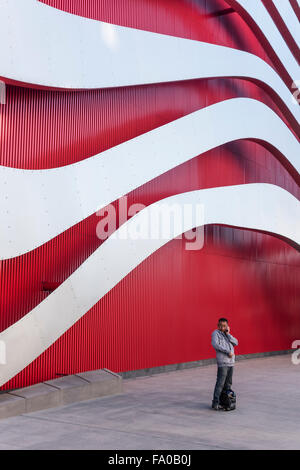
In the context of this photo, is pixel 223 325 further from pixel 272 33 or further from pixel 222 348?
pixel 272 33

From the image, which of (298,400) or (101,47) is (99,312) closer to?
(298,400)

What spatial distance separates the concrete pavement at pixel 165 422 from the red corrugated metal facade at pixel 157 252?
175 centimetres

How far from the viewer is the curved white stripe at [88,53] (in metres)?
10.8

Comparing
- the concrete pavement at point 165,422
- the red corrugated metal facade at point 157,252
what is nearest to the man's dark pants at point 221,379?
the concrete pavement at point 165,422

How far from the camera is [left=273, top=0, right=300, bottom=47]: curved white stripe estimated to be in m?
22.4

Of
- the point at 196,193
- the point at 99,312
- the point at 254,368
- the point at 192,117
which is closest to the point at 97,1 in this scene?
the point at 192,117

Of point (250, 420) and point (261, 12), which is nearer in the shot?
point (250, 420)

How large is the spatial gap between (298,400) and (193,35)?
11.9 m

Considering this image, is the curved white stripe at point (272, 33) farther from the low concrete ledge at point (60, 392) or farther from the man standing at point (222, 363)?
the low concrete ledge at point (60, 392)

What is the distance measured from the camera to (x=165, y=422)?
9070 mm

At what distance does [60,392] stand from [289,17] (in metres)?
19.8

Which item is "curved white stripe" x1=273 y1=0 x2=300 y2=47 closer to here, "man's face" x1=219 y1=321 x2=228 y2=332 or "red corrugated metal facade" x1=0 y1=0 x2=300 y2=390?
"red corrugated metal facade" x1=0 y1=0 x2=300 y2=390

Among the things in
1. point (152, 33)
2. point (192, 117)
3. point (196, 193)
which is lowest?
point (196, 193)

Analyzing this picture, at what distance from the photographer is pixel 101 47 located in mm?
13039
